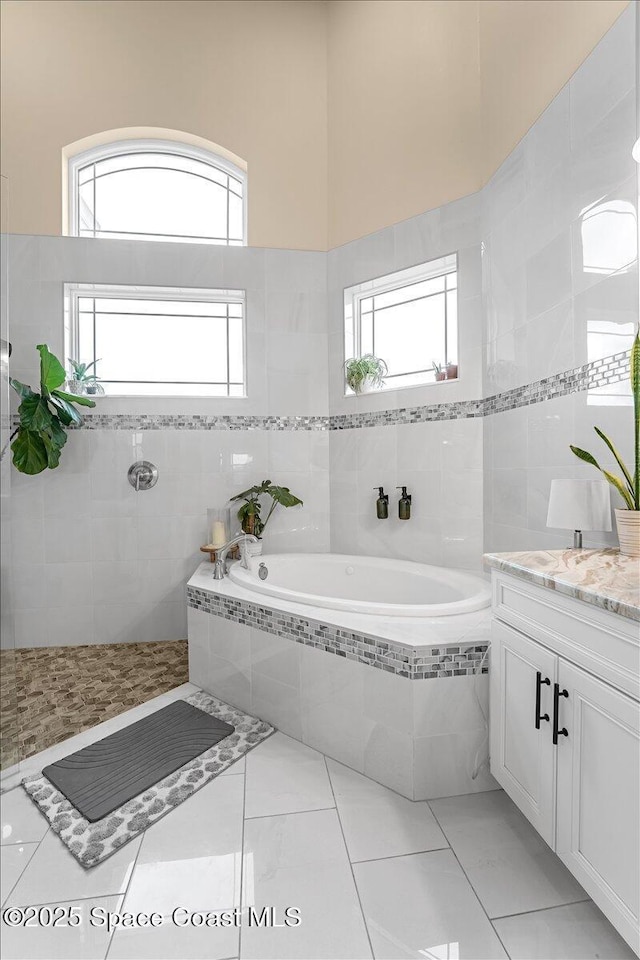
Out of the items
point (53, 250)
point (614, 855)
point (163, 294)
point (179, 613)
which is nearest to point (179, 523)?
point (179, 613)

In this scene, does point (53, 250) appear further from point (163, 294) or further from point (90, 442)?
point (90, 442)

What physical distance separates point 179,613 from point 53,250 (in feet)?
8.14

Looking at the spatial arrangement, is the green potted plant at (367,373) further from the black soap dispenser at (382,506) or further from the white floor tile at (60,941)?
the white floor tile at (60,941)

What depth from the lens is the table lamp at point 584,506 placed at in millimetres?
1527

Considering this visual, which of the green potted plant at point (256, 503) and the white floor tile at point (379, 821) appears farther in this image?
the green potted plant at point (256, 503)

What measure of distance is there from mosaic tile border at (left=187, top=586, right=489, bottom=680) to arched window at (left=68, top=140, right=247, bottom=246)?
256 centimetres

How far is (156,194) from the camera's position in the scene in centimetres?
330

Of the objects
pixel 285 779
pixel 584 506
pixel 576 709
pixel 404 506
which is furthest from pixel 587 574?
pixel 404 506

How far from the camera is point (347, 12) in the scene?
125 inches

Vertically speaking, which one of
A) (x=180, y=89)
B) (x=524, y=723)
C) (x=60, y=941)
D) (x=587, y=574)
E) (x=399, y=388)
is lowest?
(x=60, y=941)

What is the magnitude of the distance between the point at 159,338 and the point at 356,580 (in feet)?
6.94

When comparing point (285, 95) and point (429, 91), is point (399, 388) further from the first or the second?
point (285, 95)

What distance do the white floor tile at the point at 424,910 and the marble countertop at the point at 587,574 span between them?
844mm

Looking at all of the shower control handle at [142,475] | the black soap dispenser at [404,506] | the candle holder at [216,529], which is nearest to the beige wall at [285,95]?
the shower control handle at [142,475]
